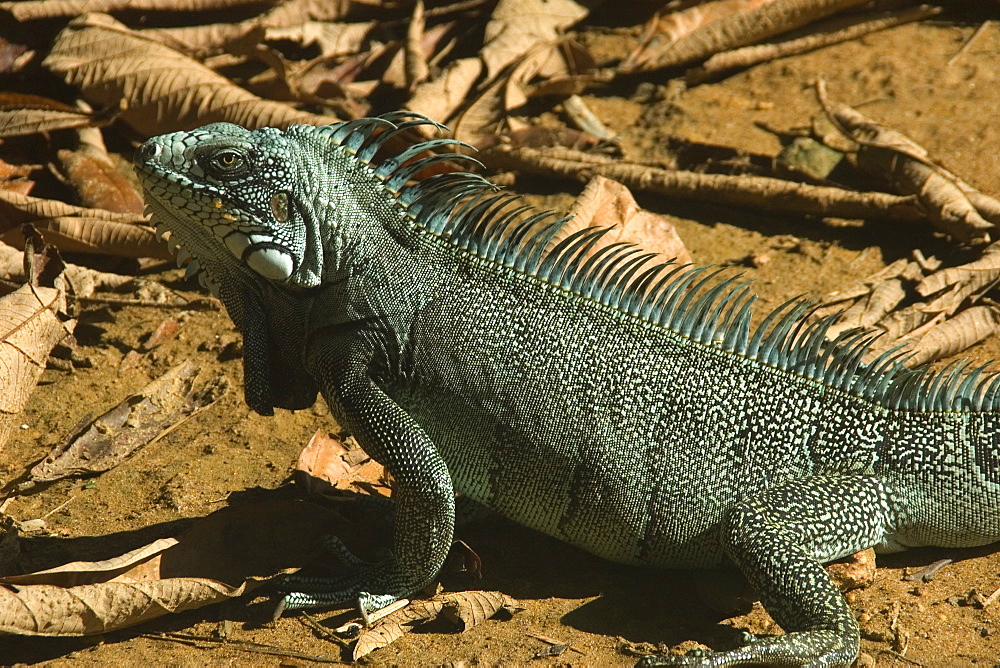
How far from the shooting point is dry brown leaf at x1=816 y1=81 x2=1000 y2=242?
663 centimetres

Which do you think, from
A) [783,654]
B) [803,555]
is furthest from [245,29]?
[783,654]

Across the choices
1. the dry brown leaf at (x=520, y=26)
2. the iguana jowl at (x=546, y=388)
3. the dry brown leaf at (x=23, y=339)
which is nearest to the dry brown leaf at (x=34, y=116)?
the dry brown leaf at (x=23, y=339)

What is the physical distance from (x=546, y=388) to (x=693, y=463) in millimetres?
765

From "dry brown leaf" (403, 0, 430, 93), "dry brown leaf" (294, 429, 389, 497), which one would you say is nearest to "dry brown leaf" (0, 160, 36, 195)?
"dry brown leaf" (403, 0, 430, 93)

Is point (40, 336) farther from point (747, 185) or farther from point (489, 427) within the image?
point (747, 185)

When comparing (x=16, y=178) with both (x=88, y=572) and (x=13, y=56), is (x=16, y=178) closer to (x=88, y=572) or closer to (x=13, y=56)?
(x=13, y=56)

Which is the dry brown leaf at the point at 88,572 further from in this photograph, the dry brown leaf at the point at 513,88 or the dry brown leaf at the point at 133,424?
the dry brown leaf at the point at 513,88

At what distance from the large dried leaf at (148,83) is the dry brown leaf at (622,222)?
7.01ft

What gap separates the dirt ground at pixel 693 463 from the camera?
13.7 ft

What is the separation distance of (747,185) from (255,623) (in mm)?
5016

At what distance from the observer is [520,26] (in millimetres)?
9031

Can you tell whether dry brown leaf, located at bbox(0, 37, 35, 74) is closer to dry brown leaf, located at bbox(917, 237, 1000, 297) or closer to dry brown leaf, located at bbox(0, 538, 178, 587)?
dry brown leaf, located at bbox(0, 538, 178, 587)

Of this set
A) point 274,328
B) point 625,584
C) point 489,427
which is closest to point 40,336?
point 274,328

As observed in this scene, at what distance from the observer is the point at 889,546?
450 cm
